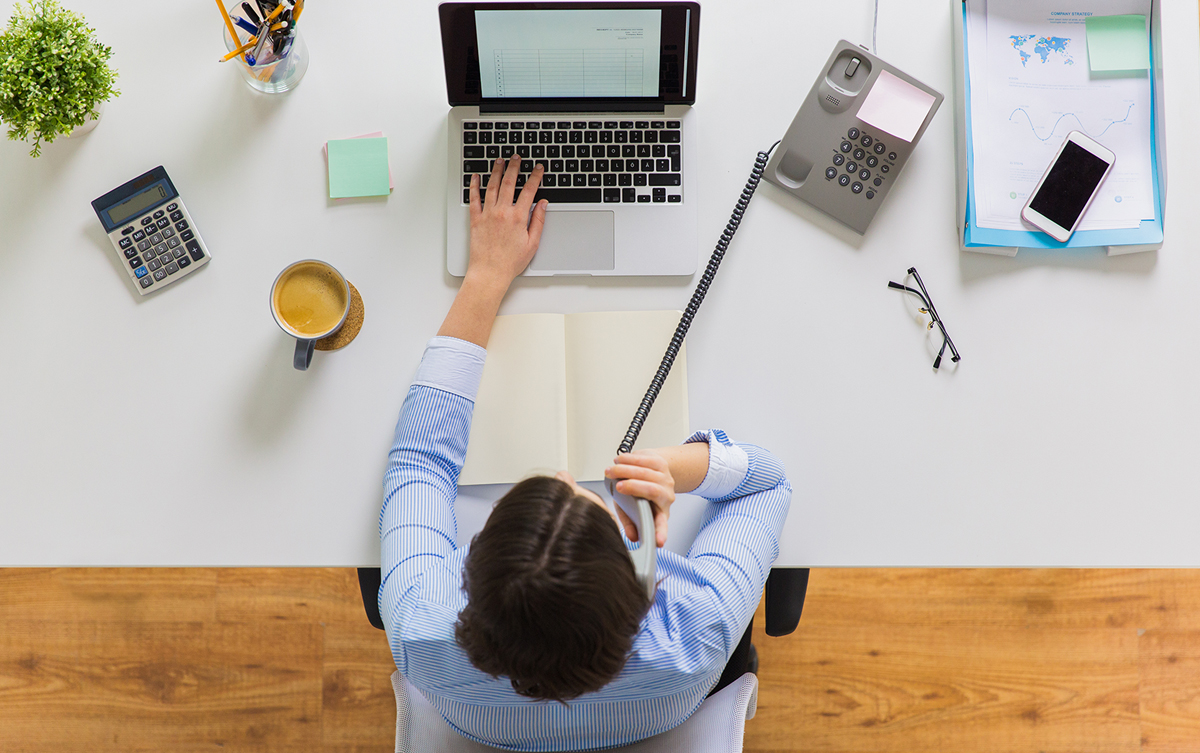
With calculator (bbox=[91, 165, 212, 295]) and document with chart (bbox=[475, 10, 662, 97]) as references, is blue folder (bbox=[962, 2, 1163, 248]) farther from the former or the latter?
calculator (bbox=[91, 165, 212, 295])

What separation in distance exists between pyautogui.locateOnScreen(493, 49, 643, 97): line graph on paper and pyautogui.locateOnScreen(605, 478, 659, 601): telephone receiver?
519mm

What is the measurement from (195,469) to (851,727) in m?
1.31

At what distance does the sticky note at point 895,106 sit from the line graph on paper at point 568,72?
12.3 inches

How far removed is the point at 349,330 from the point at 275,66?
37 cm

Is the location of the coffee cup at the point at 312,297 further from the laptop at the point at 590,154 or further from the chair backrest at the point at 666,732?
the chair backrest at the point at 666,732

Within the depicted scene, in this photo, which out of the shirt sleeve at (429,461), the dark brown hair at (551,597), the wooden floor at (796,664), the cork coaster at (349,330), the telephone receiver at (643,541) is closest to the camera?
the dark brown hair at (551,597)

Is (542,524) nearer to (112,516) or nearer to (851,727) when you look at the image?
(112,516)

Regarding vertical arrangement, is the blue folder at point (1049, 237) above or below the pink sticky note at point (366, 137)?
below

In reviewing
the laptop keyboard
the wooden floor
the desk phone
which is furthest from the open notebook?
the wooden floor

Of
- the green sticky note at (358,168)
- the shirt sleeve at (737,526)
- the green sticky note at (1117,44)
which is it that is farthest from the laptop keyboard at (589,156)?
the green sticky note at (1117,44)

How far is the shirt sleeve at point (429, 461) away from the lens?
0.90 metres

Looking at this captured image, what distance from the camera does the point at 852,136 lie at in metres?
1.02

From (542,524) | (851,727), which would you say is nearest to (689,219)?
(542,524)

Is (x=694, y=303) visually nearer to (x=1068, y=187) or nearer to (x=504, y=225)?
(x=504, y=225)
